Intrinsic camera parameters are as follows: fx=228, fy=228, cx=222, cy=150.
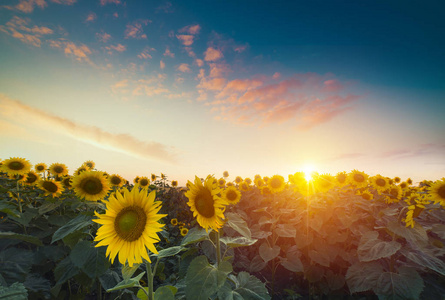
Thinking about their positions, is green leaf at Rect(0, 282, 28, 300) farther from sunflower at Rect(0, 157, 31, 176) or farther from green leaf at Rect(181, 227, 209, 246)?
sunflower at Rect(0, 157, 31, 176)

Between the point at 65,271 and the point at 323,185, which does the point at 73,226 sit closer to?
the point at 65,271

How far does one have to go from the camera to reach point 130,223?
5.91 ft

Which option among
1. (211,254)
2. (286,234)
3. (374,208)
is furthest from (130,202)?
(374,208)

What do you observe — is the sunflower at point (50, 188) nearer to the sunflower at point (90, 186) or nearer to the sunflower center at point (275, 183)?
the sunflower at point (90, 186)

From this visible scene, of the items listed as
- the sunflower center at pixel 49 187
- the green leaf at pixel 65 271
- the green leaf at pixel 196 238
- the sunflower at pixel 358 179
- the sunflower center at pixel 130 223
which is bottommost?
the green leaf at pixel 65 271

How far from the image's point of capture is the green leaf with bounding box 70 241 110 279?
2365 millimetres

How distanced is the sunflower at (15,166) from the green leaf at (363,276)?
6.43 metres

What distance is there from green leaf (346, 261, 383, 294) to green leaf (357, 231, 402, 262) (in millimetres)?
289

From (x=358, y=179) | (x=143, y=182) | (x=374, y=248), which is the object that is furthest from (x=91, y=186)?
(x=358, y=179)

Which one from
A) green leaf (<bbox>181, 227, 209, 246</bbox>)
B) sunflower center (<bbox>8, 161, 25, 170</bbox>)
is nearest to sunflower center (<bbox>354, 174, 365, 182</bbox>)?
green leaf (<bbox>181, 227, 209, 246</bbox>)

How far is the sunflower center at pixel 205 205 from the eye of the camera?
209cm

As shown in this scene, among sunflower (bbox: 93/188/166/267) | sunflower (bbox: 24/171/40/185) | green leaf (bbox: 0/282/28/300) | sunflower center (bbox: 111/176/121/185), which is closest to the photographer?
green leaf (bbox: 0/282/28/300)

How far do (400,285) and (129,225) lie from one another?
3.14m

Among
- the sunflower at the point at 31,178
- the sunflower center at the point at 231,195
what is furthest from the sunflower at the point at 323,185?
the sunflower at the point at 31,178
